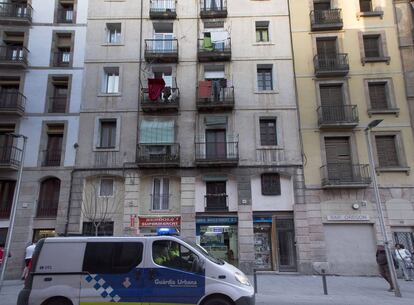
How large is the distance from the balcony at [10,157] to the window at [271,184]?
13735mm

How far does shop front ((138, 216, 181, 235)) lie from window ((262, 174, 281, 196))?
16.5 ft

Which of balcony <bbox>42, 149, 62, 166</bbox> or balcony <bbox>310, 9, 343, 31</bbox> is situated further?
balcony <bbox>310, 9, 343, 31</bbox>

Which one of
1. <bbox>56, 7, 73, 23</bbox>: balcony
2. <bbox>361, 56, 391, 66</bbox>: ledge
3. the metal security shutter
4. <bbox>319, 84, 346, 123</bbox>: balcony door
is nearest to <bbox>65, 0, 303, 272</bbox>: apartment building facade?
<bbox>56, 7, 73, 23</bbox>: balcony

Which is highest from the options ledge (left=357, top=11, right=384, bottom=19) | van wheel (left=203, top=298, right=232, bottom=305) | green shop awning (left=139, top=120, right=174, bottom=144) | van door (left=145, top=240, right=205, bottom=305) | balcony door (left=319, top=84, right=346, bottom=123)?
ledge (left=357, top=11, right=384, bottom=19)

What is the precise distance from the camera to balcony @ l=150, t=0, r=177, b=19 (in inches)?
858

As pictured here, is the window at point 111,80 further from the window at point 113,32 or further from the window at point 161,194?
the window at point 161,194

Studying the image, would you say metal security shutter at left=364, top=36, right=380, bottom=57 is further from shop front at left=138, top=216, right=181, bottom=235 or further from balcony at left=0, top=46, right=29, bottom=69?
balcony at left=0, top=46, right=29, bottom=69

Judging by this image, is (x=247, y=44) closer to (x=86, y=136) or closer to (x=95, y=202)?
(x=86, y=136)

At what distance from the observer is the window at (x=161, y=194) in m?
19.2

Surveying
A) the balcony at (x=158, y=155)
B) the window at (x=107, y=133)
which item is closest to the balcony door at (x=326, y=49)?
the balcony at (x=158, y=155)

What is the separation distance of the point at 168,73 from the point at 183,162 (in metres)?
6.08

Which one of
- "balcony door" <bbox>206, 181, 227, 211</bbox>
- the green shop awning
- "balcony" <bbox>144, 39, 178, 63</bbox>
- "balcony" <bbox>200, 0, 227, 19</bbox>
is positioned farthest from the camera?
"balcony" <bbox>200, 0, 227, 19</bbox>

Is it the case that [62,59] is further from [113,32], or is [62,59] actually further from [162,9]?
[162,9]

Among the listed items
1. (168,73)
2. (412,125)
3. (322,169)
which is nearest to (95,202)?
(168,73)
